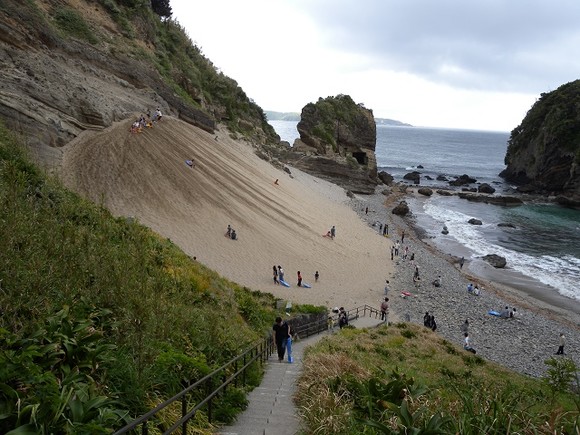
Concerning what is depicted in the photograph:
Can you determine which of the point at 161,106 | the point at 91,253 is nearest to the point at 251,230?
the point at 161,106

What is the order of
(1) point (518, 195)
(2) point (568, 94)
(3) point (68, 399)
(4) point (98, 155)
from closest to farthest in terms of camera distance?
(3) point (68, 399)
(4) point (98, 155)
(1) point (518, 195)
(2) point (568, 94)

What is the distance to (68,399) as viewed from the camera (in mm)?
3363

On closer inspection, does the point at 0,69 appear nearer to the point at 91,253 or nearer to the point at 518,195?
the point at 91,253

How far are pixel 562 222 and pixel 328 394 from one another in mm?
53360

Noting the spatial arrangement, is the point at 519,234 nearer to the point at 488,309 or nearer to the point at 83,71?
the point at 488,309

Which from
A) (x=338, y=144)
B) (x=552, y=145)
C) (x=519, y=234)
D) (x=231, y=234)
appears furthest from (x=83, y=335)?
(x=552, y=145)

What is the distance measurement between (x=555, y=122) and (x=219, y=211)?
64965mm

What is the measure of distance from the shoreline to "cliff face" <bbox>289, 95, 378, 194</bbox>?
2252 cm

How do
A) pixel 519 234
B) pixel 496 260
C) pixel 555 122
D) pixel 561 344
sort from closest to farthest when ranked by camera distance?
pixel 561 344
pixel 496 260
pixel 519 234
pixel 555 122

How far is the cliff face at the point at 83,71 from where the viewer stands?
830 inches

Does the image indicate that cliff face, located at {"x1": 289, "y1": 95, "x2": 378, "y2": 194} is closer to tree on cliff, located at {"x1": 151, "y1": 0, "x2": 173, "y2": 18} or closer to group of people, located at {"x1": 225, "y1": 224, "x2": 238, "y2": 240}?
tree on cliff, located at {"x1": 151, "y1": 0, "x2": 173, "y2": 18}

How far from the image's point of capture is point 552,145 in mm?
68188

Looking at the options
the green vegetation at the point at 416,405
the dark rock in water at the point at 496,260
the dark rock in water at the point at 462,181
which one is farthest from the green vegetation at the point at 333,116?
the green vegetation at the point at 416,405

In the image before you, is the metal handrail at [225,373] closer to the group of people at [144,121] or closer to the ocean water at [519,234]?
the group of people at [144,121]
